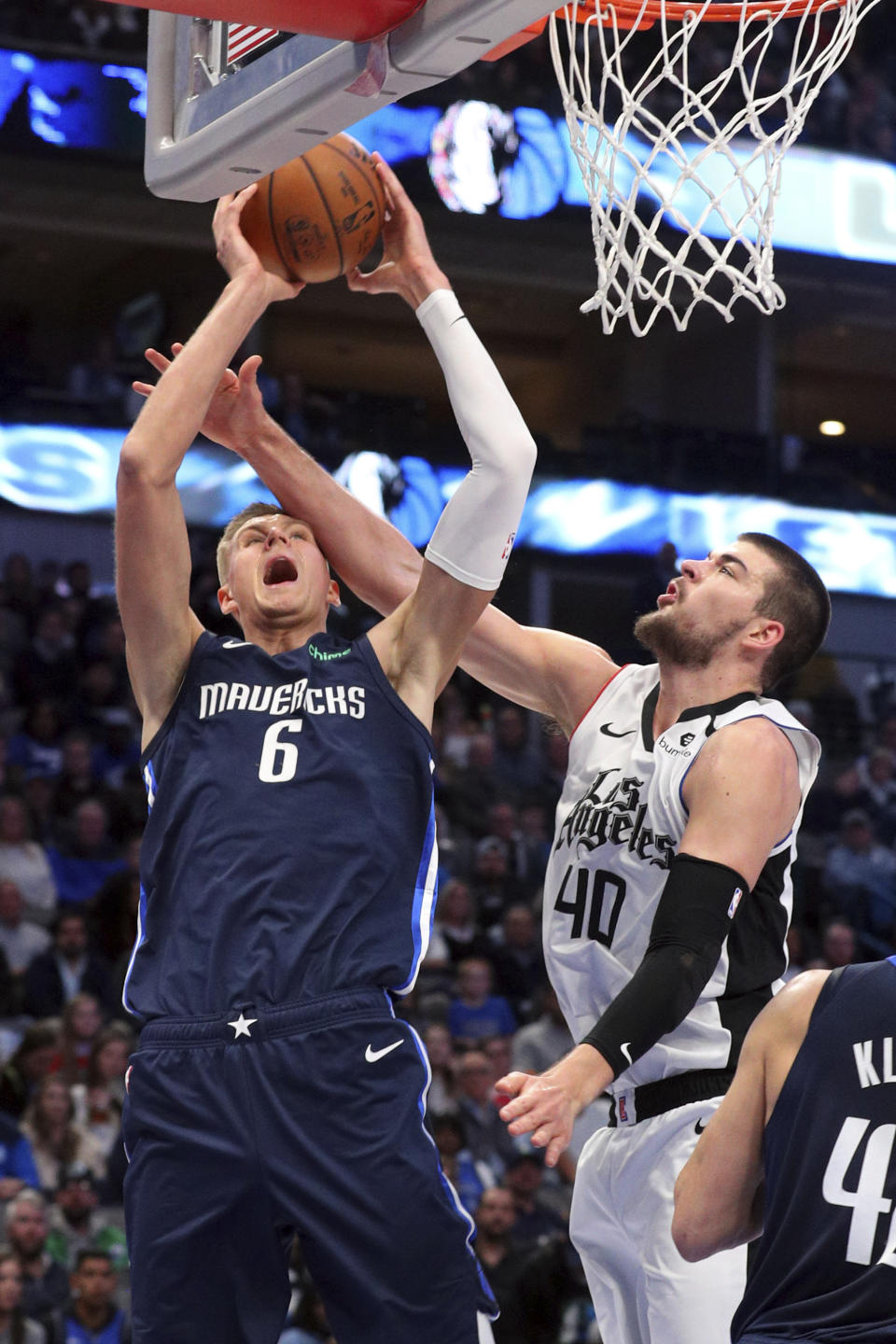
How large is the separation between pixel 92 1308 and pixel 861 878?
703cm

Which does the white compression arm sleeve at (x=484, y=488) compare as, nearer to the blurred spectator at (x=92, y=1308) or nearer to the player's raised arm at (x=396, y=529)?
the player's raised arm at (x=396, y=529)

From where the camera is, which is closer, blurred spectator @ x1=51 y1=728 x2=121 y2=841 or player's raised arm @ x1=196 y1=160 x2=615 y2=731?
player's raised arm @ x1=196 y1=160 x2=615 y2=731

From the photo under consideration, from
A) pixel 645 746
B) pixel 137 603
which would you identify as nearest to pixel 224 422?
pixel 137 603

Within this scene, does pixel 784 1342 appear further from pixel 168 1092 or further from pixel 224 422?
pixel 224 422

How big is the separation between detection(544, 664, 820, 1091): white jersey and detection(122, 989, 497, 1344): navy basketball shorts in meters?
0.83

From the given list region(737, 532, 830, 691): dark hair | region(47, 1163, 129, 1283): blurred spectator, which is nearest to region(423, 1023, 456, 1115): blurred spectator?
region(47, 1163, 129, 1283): blurred spectator

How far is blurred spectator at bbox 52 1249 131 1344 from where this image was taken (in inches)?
285

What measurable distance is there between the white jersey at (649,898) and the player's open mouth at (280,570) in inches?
34.5

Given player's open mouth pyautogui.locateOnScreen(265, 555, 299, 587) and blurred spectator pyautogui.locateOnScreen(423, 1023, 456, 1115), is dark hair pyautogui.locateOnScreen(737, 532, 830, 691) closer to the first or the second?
player's open mouth pyautogui.locateOnScreen(265, 555, 299, 587)

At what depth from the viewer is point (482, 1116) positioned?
8.75 metres

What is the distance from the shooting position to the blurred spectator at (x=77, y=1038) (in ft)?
27.4

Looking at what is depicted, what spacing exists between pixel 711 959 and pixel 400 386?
1437 cm

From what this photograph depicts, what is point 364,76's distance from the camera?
2.85 metres

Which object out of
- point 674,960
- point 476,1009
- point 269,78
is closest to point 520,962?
point 476,1009
